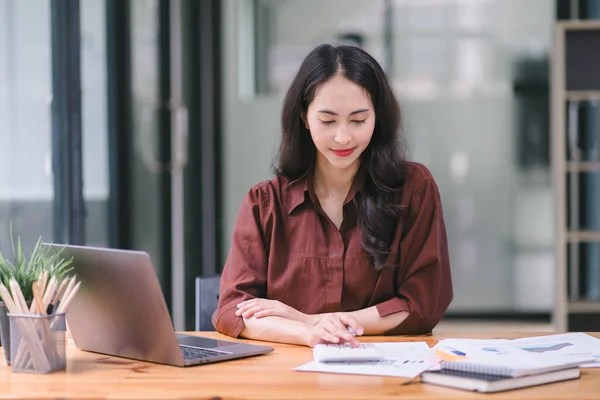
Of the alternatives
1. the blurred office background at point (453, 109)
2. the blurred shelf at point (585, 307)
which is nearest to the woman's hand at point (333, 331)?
the blurred shelf at point (585, 307)

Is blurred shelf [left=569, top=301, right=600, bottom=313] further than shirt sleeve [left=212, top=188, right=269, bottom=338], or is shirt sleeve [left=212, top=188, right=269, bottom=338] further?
blurred shelf [left=569, top=301, right=600, bottom=313]

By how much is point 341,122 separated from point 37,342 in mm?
824

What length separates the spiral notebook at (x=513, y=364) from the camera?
136 centimetres

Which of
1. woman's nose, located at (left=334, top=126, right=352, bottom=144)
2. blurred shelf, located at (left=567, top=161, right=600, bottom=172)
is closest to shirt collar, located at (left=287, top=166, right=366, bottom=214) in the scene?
woman's nose, located at (left=334, top=126, right=352, bottom=144)

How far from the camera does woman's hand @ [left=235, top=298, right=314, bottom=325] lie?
6.21 ft

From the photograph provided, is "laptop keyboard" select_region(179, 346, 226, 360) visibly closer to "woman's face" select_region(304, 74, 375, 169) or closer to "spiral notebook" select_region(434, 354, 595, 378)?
"spiral notebook" select_region(434, 354, 595, 378)

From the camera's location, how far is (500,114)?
5.73m

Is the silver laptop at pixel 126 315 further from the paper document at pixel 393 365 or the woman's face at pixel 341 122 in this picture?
the woman's face at pixel 341 122

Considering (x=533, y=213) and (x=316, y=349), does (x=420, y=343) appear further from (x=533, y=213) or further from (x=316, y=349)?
(x=533, y=213)

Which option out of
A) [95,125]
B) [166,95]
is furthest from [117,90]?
[166,95]

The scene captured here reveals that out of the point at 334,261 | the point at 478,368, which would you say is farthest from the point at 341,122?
the point at 478,368

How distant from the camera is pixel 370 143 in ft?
7.02

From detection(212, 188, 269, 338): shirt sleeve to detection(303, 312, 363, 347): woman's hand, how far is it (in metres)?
0.27

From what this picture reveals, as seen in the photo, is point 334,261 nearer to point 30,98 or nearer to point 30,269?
point 30,269
